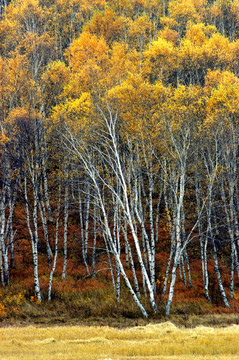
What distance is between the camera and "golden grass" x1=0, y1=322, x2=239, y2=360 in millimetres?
10391

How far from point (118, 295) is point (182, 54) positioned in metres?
29.5

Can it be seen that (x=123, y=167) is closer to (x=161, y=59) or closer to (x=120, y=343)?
(x=120, y=343)

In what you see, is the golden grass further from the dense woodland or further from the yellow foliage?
the yellow foliage

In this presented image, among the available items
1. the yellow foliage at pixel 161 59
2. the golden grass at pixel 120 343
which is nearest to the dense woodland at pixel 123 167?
the yellow foliage at pixel 161 59

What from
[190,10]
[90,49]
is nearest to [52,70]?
[90,49]

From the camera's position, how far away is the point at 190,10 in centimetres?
5734

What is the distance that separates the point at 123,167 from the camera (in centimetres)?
2206

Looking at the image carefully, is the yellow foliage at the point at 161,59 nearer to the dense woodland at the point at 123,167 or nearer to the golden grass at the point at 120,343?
the dense woodland at the point at 123,167

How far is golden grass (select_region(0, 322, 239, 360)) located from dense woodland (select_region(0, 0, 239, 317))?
12.5ft

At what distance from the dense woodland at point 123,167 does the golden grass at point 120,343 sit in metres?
3.82

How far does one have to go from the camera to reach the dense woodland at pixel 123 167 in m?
19.9

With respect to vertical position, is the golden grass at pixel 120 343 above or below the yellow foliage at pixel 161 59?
below

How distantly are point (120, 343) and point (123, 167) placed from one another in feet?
39.1

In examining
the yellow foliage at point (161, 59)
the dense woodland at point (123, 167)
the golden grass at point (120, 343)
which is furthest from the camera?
the yellow foliage at point (161, 59)
